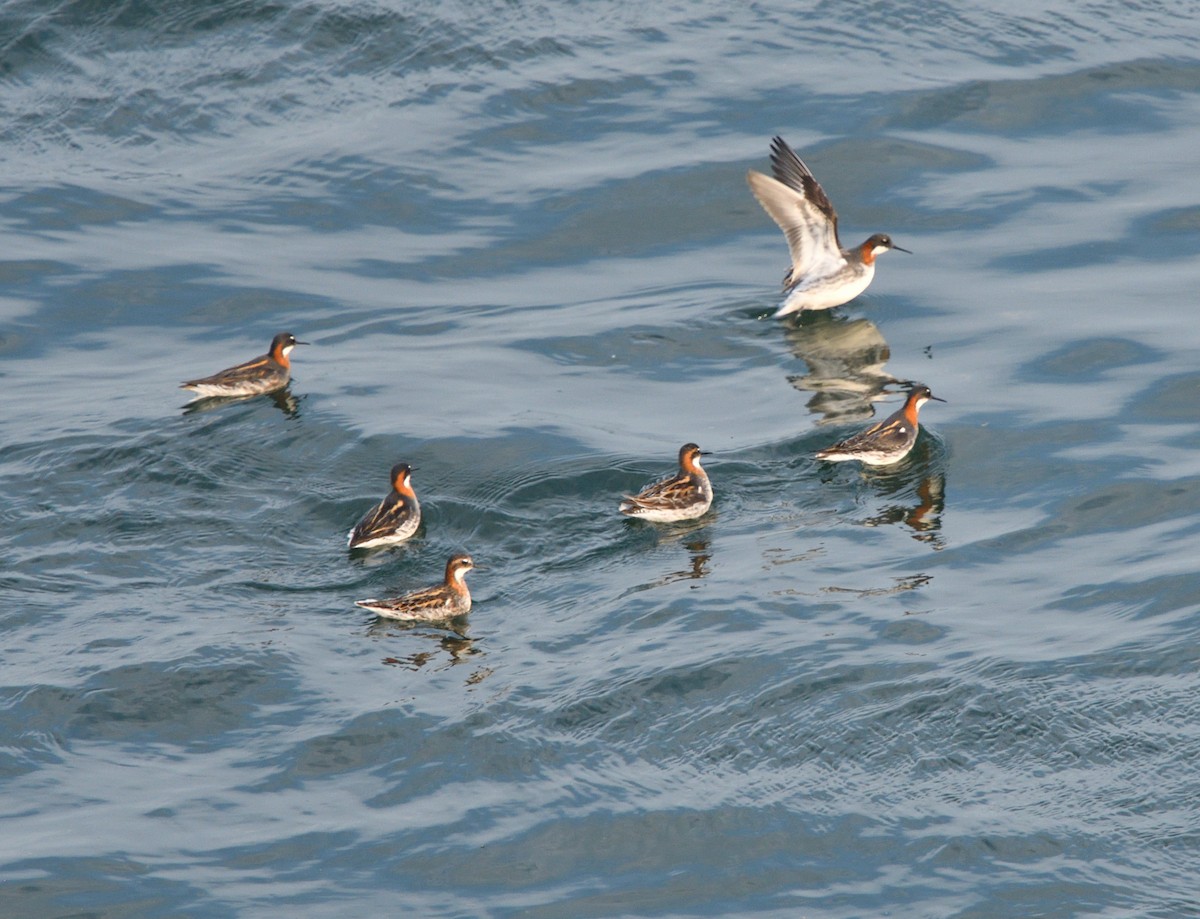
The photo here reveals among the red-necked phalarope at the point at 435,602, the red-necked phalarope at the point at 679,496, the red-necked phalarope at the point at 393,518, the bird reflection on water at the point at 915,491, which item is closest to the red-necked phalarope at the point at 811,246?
the bird reflection on water at the point at 915,491

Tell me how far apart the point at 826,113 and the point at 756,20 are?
365 cm

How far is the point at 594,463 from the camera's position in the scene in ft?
52.0

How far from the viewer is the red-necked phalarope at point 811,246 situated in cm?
2041

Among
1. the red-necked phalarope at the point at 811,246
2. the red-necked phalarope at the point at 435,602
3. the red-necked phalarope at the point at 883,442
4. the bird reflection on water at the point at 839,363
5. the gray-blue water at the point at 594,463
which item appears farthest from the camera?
the red-necked phalarope at the point at 811,246

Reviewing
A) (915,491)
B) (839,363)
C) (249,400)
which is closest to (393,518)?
(249,400)

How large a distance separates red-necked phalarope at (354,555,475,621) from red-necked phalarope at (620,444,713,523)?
1.87m

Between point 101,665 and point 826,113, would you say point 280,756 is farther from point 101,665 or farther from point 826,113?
point 826,113

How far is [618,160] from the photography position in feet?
82.3

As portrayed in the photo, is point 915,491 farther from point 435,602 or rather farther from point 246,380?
point 246,380

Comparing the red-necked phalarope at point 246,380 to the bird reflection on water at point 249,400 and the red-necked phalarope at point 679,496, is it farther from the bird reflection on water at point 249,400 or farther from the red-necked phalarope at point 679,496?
the red-necked phalarope at point 679,496

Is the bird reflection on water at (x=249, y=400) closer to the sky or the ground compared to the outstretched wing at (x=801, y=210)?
closer to the ground

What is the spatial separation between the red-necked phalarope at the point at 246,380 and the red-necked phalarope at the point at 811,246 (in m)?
6.22

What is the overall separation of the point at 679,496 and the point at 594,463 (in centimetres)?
138

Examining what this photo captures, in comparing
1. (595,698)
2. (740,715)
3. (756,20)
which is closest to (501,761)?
(595,698)
